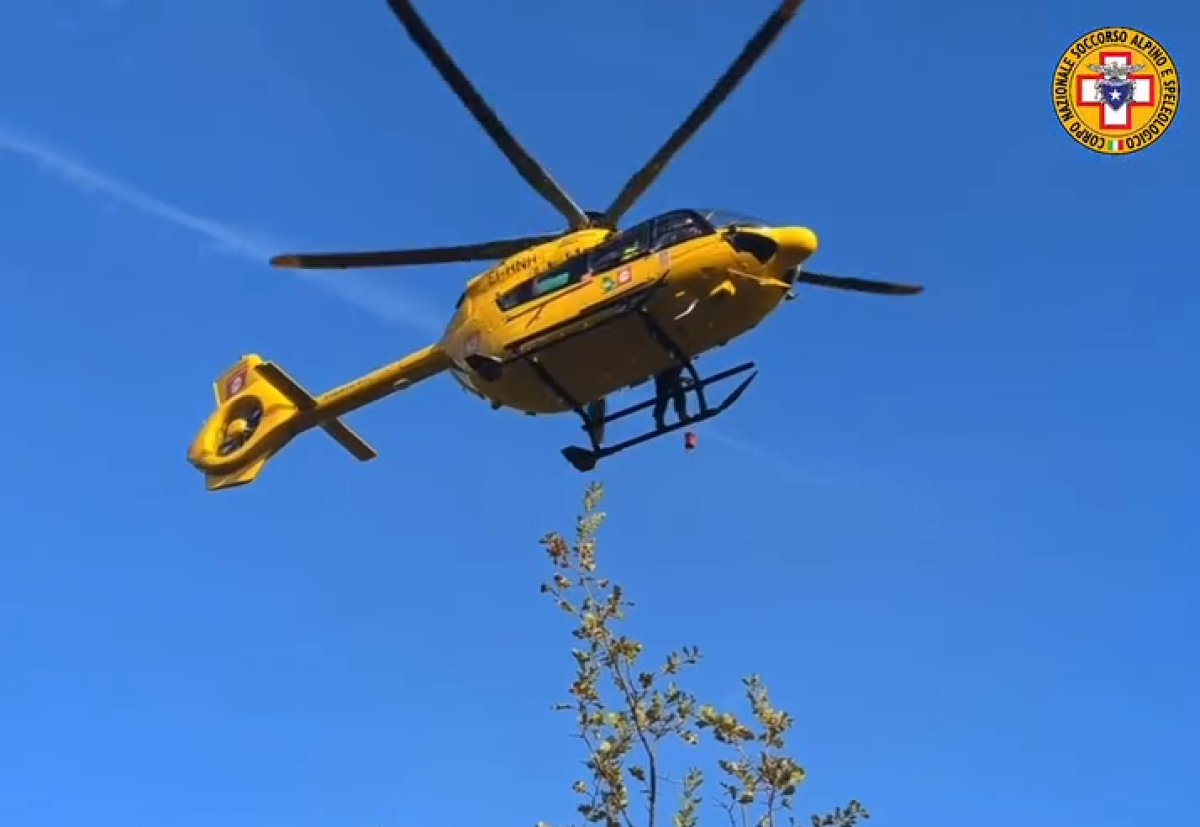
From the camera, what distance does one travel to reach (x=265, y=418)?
2084 centimetres

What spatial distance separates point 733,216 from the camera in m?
15.8

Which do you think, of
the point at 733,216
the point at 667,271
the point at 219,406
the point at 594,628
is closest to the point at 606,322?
the point at 667,271

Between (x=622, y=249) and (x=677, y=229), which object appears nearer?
(x=677, y=229)

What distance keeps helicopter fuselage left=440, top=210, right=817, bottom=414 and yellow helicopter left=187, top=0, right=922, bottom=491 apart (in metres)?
0.02

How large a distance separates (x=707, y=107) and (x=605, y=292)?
9.02 ft

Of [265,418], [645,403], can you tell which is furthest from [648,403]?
[265,418]

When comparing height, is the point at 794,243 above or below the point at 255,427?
below

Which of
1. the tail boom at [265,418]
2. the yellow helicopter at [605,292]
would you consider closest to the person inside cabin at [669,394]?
the yellow helicopter at [605,292]

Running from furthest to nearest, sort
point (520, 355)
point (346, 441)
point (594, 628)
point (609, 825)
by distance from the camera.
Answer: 1. point (346, 441)
2. point (520, 355)
3. point (594, 628)
4. point (609, 825)

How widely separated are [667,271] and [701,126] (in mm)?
2422

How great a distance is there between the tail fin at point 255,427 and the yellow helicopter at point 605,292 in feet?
8.28

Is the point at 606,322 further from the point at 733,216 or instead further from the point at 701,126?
the point at 701,126

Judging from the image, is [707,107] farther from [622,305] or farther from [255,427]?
[255,427]

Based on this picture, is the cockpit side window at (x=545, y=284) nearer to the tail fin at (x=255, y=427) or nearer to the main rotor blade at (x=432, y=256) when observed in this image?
the main rotor blade at (x=432, y=256)
